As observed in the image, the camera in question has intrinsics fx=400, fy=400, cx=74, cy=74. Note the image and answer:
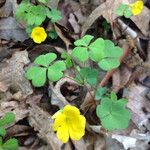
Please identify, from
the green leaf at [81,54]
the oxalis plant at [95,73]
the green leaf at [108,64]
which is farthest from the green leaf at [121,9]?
A: the green leaf at [81,54]

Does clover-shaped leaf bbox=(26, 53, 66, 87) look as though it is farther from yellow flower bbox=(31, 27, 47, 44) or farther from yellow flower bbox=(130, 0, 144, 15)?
yellow flower bbox=(130, 0, 144, 15)

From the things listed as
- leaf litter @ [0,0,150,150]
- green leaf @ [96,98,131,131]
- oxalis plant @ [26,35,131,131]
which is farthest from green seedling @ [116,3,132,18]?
green leaf @ [96,98,131,131]

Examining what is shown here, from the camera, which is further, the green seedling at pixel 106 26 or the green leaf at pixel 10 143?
the green seedling at pixel 106 26

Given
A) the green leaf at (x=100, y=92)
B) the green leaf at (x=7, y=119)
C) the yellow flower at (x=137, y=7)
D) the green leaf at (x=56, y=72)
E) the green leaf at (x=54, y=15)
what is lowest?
the green leaf at (x=7, y=119)

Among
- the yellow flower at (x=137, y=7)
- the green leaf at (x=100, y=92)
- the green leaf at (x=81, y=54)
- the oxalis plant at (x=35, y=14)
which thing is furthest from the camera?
the oxalis plant at (x=35, y=14)

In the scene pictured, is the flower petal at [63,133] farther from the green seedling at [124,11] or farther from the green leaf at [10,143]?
the green seedling at [124,11]

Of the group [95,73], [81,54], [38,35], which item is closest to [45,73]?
[81,54]
